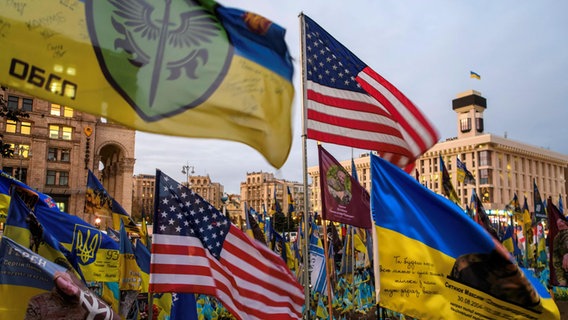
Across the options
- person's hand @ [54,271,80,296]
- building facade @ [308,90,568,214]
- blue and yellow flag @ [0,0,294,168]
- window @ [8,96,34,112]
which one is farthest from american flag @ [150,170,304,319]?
building facade @ [308,90,568,214]

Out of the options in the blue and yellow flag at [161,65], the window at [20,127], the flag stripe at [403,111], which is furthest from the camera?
the window at [20,127]

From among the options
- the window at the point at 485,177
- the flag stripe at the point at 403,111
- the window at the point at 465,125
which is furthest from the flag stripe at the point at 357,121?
the window at the point at 465,125

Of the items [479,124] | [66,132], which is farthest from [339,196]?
[479,124]

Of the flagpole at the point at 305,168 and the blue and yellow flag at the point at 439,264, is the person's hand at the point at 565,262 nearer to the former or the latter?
the blue and yellow flag at the point at 439,264

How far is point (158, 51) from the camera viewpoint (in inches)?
145

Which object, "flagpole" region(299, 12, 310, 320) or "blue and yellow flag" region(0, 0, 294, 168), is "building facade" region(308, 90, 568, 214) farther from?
"blue and yellow flag" region(0, 0, 294, 168)

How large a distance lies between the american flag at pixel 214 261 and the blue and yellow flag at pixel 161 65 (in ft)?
7.01

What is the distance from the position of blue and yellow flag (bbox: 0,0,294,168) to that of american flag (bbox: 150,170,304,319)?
2137 mm

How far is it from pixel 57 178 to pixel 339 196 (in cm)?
5089

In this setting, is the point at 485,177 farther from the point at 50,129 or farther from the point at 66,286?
the point at 66,286

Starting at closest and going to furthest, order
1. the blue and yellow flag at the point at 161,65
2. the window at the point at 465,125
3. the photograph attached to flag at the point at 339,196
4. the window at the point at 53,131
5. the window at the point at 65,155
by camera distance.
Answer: the blue and yellow flag at the point at 161,65 < the photograph attached to flag at the point at 339,196 < the window at the point at 53,131 < the window at the point at 65,155 < the window at the point at 465,125

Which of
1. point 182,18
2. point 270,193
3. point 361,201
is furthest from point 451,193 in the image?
point 270,193

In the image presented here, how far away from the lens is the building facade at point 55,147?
49.0 m

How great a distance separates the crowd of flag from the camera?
361 centimetres
